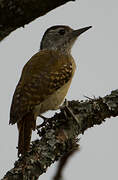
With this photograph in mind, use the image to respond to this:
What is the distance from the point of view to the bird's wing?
3822mm

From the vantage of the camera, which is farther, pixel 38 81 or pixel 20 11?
pixel 38 81

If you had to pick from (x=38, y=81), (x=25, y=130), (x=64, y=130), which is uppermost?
(x=38, y=81)

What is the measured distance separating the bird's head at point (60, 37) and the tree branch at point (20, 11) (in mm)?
4403

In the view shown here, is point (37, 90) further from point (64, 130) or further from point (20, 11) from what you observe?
point (20, 11)

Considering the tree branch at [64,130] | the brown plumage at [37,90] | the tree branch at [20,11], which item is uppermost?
the brown plumage at [37,90]

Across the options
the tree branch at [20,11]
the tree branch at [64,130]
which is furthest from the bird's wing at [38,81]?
the tree branch at [20,11]

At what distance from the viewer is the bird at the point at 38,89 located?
353cm

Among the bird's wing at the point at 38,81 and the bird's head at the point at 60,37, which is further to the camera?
the bird's head at the point at 60,37

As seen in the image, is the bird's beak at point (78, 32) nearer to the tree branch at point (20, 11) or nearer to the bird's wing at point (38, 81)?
the bird's wing at point (38, 81)

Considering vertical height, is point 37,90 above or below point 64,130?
above

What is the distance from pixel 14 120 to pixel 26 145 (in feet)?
1.76

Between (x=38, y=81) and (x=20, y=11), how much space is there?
267 centimetres

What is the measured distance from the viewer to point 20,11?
5.04 ft

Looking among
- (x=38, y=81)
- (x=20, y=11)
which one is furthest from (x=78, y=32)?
(x=20, y=11)
